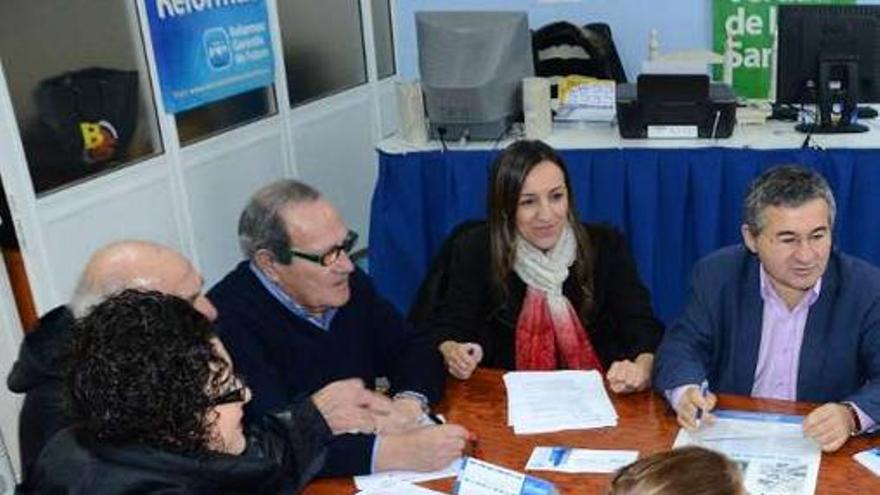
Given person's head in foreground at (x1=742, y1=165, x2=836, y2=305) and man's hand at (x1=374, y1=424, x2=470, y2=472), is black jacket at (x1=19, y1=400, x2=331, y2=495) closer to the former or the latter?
man's hand at (x1=374, y1=424, x2=470, y2=472)

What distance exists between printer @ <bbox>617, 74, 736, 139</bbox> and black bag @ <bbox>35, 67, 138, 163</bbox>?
2.08 meters

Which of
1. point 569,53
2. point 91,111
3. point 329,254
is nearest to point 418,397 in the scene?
point 329,254

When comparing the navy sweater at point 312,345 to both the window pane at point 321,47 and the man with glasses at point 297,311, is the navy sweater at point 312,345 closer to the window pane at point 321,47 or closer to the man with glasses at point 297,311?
the man with glasses at point 297,311

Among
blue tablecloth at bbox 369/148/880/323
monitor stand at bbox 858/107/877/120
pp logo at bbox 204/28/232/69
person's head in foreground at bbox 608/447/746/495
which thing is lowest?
blue tablecloth at bbox 369/148/880/323

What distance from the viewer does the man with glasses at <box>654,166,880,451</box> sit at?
195cm

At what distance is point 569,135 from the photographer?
12.6 ft

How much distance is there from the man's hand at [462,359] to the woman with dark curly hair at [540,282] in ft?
0.94

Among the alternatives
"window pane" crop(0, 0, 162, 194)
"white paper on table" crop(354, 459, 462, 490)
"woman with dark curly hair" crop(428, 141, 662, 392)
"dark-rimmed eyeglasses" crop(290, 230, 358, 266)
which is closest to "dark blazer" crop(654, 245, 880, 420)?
"woman with dark curly hair" crop(428, 141, 662, 392)

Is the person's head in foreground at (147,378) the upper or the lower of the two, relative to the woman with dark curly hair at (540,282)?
upper

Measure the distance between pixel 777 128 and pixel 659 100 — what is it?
549mm

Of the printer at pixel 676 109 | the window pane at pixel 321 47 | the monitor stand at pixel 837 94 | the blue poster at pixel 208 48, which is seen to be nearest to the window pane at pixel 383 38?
the window pane at pixel 321 47

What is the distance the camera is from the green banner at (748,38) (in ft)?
17.0

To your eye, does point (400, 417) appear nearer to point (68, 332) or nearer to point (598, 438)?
point (598, 438)

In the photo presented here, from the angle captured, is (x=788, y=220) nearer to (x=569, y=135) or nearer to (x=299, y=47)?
(x=569, y=135)
